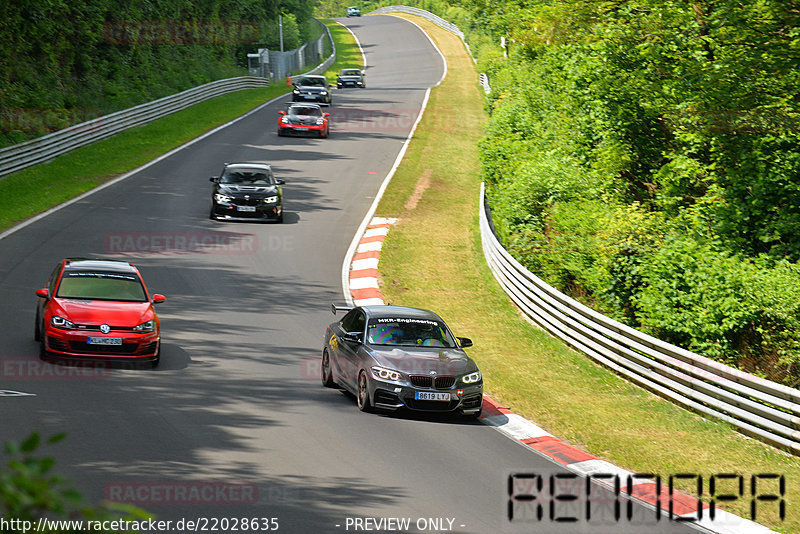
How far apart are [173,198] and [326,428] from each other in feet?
65.7

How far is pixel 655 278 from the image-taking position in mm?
16969

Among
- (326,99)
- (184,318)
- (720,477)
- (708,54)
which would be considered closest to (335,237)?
(184,318)

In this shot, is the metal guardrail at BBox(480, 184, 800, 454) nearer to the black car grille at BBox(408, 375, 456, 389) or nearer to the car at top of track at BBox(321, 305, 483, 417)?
the car at top of track at BBox(321, 305, 483, 417)

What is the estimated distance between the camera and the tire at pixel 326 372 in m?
14.8

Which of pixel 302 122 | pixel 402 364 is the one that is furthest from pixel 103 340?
pixel 302 122

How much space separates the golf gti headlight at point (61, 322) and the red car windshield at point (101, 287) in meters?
0.70

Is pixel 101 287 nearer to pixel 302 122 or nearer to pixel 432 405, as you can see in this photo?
pixel 432 405

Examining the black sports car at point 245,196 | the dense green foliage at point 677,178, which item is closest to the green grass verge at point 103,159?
the black sports car at point 245,196

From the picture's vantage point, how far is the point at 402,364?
1305cm

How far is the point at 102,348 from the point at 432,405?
527 cm

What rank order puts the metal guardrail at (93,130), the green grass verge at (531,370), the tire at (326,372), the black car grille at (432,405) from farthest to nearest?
the metal guardrail at (93,130) → the tire at (326,372) → the black car grille at (432,405) → the green grass verge at (531,370)

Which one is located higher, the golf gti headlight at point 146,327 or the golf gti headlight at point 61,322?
the golf gti headlight at point 61,322

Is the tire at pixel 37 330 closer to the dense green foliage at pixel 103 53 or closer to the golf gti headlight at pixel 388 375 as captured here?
the golf gti headlight at pixel 388 375

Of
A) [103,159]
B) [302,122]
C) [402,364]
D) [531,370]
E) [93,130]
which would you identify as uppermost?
[302,122]
